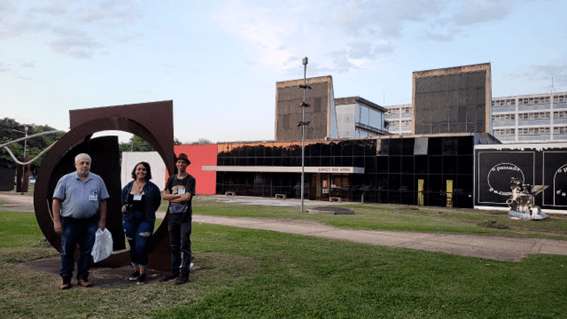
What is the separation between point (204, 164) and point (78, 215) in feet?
127

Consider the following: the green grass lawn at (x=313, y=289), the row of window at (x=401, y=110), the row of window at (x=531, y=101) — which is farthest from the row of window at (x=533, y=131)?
the green grass lawn at (x=313, y=289)

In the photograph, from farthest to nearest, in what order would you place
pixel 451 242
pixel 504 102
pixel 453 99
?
1. pixel 504 102
2. pixel 453 99
3. pixel 451 242

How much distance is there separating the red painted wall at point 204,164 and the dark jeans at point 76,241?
37.3 metres

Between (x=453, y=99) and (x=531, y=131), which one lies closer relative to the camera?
(x=453, y=99)

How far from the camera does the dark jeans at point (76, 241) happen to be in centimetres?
575

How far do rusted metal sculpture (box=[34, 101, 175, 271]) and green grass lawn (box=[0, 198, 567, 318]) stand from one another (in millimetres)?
760

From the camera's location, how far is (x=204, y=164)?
44.0 meters

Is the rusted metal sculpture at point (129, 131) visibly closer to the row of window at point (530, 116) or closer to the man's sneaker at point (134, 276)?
the man's sneaker at point (134, 276)

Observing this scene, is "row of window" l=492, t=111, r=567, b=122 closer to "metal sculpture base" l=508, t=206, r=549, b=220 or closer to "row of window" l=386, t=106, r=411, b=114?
"row of window" l=386, t=106, r=411, b=114

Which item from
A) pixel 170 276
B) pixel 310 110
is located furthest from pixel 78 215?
pixel 310 110

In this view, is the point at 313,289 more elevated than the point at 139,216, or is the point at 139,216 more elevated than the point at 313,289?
the point at 139,216

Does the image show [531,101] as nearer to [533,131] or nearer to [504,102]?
[504,102]

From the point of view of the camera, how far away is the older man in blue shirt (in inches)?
226

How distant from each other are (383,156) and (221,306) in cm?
3014
